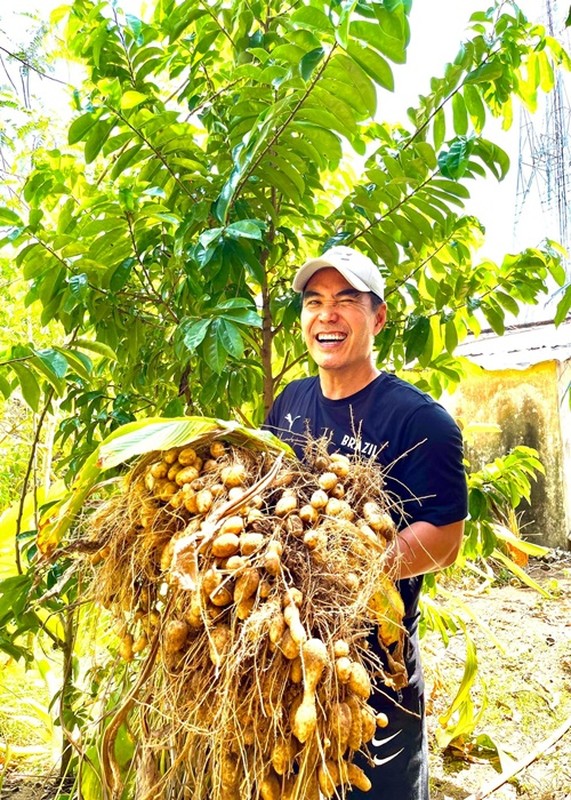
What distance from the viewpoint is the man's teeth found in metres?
1.40

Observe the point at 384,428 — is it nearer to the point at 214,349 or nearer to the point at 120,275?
the point at 214,349

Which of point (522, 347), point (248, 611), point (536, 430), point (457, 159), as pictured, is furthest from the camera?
point (522, 347)

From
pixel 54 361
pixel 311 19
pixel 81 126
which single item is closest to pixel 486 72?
pixel 311 19

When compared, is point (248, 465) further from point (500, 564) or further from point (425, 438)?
point (500, 564)

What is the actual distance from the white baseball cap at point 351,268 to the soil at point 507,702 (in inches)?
61.3

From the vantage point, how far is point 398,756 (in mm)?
1408

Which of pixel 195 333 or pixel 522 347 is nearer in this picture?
pixel 195 333

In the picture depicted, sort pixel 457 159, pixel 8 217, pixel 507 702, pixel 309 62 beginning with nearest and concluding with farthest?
pixel 309 62 → pixel 8 217 → pixel 457 159 → pixel 507 702

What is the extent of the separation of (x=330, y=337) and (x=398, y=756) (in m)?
0.89

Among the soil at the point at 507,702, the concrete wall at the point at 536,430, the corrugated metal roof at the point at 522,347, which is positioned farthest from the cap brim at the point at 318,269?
the concrete wall at the point at 536,430

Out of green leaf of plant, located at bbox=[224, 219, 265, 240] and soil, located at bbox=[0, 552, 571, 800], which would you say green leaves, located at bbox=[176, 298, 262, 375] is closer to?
green leaf of plant, located at bbox=[224, 219, 265, 240]

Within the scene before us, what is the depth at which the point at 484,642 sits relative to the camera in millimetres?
4039

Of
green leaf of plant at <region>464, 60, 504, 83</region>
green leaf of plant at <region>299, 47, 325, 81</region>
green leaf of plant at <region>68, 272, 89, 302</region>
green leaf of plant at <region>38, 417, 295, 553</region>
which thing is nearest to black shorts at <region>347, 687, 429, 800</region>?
Answer: green leaf of plant at <region>38, 417, 295, 553</region>

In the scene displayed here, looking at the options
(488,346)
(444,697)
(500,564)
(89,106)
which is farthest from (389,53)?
(488,346)
